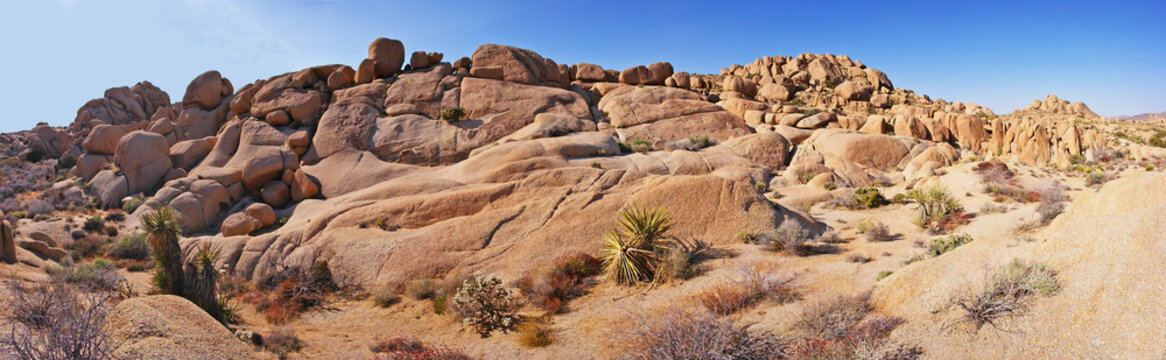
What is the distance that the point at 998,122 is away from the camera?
97.8 ft

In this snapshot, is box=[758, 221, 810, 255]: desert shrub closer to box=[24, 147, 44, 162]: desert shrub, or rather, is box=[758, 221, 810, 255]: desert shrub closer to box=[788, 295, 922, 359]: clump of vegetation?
box=[788, 295, 922, 359]: clump of vegetation

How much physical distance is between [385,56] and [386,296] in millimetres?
24882

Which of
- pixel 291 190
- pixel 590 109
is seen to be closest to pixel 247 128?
pixel 291 190

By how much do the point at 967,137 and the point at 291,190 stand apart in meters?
39.3

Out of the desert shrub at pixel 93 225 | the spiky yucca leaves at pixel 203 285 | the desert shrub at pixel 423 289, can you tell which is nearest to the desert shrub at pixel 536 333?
the desert shrub at pixel 423 289

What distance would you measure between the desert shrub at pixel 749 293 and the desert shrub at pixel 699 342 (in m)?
1.35

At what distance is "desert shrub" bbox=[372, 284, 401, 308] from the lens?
11.8m

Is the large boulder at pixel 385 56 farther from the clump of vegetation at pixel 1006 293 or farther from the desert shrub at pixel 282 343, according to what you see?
the clump of vegetation at pixel 1006 293

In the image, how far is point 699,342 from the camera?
6230 mm

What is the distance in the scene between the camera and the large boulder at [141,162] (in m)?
24.6

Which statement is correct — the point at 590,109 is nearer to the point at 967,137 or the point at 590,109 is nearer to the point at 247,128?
the point at 247,128

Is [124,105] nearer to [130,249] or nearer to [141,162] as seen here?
[141,162]

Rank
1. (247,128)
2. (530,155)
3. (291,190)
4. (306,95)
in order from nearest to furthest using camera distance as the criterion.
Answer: (530,155) < (291,190) < (247,128) < (306,95)

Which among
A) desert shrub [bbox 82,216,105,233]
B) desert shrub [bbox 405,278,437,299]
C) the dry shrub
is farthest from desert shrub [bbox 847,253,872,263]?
desert shrub [bbox 82,216,105,233]
